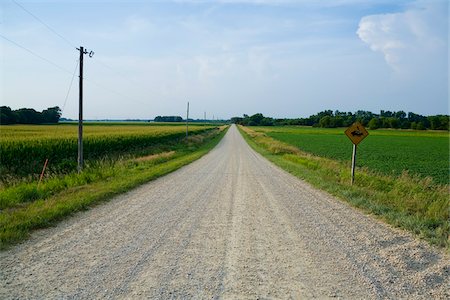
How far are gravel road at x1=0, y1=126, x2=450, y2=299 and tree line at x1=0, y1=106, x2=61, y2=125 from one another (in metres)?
49.4

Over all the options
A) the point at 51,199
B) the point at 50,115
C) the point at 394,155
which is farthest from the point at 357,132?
the point at 50,115

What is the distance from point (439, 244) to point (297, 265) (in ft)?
9.86

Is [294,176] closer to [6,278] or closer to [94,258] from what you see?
[94,258]

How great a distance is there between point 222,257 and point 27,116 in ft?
238

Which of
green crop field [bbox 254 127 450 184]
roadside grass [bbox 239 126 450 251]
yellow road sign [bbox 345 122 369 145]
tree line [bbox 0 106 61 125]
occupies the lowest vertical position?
green crop field [bbox 254 127 450 184]

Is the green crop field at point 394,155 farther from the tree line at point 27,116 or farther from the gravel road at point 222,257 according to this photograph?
the tree line at point 27,116

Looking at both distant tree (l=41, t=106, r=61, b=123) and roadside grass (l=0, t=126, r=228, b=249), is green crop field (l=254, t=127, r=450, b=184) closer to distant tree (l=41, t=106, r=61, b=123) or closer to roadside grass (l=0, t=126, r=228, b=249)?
roadside grass (l=0, t=126, r=228, b=249)

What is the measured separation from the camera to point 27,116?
6612 centimetres

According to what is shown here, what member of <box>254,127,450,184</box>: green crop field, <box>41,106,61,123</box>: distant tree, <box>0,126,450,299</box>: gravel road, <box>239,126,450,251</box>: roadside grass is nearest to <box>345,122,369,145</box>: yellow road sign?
<box>239,126,450,251</box>: roadside grass

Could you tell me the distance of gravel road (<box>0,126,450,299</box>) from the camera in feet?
14.3

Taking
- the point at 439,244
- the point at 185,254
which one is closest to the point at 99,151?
the point at 185,254

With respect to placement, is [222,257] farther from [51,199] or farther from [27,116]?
[27,116]

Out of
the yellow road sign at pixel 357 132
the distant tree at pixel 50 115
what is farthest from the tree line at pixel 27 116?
the yellow road sign at pixel 357 132

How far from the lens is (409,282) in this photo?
4684mm
